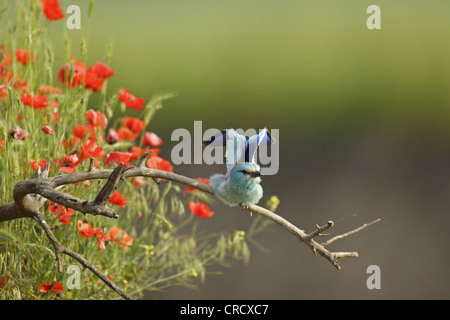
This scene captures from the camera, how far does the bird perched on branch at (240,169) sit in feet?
3.44

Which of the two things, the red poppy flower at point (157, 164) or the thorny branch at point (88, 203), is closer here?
the thorny branch at point (88, 203)

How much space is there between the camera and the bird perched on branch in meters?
1.05

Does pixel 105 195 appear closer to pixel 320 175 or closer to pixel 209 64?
pixel 320 175

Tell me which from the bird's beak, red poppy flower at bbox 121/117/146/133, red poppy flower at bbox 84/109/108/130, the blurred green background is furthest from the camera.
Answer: the blurred green background

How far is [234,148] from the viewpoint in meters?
1.08

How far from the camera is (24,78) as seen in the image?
58.9 inches

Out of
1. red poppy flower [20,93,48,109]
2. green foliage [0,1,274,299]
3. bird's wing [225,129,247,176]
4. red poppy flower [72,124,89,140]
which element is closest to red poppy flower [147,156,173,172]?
green foliage [0,1,274,299]

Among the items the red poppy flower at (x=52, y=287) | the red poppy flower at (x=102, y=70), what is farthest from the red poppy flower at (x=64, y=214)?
the red poppy flower at (x=102, y=70)

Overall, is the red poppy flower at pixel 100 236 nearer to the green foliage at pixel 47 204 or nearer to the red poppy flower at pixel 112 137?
the green foliage at pixel 47 204

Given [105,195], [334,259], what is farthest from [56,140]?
[334,259]

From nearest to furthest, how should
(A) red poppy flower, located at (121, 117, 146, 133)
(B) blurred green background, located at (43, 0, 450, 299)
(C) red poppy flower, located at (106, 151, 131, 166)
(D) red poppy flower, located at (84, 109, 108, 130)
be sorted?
1. (C) red poppy flower, located at (106, 151, 131, 166)
2. (D) red poppy flower, located at (84, 109, 108, 130)
3. (A) red poppy flower, located at (121, 117, 146, 133)
4. (B) blurred green background, located at (43, 0, 450, 299)

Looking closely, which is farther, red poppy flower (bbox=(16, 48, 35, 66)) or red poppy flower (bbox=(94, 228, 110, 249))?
red poppy flower (bbox=(16, 48, 35, 66))

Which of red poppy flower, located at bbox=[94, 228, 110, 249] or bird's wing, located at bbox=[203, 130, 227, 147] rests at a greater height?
bird's wing, located at bbox=[203, 130, 227, 147]

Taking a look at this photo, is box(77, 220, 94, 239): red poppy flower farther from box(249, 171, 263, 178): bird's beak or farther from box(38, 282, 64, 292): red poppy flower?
box(249, 171, 263, 178): bird's beak
